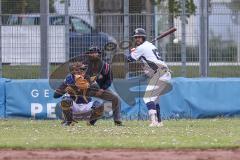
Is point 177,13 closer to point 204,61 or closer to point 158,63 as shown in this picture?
point 204,61

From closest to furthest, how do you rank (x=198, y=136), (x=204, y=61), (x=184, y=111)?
(x=198, y=136) → (x=184, y=111) → (x=204, y=61)

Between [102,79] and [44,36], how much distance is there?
3869 mm

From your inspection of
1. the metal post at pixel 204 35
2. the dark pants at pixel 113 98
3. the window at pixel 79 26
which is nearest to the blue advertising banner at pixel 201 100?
the metal post at pixel 204 35

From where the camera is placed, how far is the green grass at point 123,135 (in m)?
12.0

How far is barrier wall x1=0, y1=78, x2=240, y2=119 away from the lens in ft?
59.6

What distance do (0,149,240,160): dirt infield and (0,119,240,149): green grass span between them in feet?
1.12

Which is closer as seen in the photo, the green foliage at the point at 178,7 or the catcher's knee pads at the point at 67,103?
the catcher's knee pads at the point at 67,103

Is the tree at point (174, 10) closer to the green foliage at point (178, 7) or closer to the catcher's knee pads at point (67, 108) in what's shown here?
the green foliage at point (178, 7)

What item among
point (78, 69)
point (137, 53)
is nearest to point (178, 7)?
point (137, 53)

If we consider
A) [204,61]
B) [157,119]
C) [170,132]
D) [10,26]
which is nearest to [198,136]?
[170,132]

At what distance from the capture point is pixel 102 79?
15.9m

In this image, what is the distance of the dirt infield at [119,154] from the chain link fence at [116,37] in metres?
8.18

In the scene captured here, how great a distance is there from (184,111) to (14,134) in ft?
17.2

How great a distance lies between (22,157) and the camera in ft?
35.7
